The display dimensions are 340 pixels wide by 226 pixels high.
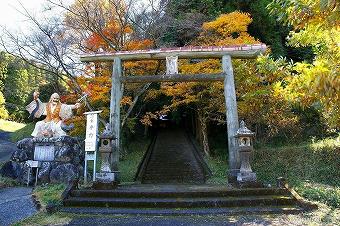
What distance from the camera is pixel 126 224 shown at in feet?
22.2

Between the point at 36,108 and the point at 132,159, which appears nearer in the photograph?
the point at 36,108

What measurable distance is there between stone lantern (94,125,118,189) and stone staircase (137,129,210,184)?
463cm

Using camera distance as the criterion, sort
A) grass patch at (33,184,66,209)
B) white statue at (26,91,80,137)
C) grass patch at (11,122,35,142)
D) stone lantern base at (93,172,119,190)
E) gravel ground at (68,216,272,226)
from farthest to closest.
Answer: grass patch at (11,122,35,142)
white statue at (26,91,80,137)
stone lantern base at (93,172,119,190)
grass patch at (33,184,66,209)
gravel ground at (68,216,272,226)

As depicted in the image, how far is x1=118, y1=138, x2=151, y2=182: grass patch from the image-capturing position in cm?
1484

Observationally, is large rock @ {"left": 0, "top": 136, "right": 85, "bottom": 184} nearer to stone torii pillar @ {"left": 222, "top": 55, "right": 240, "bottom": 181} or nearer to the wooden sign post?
the wooden sign post

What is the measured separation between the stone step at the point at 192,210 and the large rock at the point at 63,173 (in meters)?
3.44

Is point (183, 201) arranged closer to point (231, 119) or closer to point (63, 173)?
point (231, 119)

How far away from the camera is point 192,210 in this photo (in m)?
7.70

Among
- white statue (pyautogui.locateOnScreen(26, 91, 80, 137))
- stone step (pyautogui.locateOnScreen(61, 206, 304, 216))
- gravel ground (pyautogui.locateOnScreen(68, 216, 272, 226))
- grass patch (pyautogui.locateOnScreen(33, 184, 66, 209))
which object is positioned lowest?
gravel ground (pyautogui.locateOnScreen(68, 216, 272, 226))

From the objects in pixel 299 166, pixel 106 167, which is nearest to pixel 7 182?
pixel 106 167

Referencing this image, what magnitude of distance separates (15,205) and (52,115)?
459 cm

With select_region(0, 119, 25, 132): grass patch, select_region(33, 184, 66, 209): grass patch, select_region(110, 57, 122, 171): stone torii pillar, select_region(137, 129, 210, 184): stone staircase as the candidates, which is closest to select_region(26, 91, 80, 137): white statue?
select_region(110, 57, 122, 171): stone torii pillar

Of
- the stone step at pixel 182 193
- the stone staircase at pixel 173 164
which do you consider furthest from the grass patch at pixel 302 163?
the stone step at pixel 182 193

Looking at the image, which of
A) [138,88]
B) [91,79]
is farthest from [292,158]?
[91,79]
